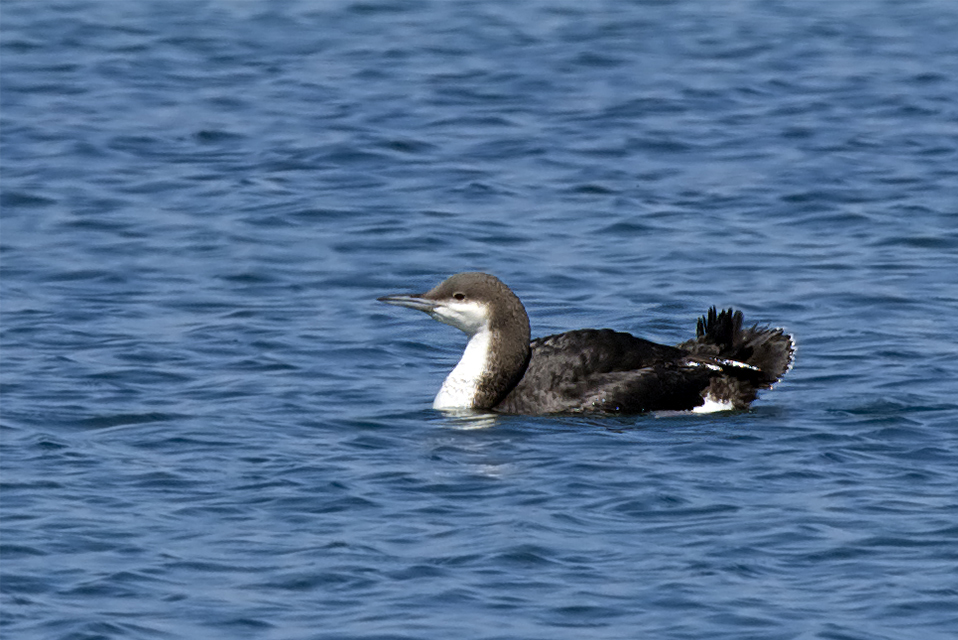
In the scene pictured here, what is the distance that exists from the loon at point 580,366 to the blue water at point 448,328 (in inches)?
6.9

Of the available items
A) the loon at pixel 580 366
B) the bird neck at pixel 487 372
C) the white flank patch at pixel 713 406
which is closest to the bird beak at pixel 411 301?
the loon at pixel 580 366

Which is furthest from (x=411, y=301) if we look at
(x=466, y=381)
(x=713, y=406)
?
(x=713, y=406)

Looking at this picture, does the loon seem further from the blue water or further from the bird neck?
the blue water

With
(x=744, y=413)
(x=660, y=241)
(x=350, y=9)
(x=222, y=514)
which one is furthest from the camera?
(x=350, y=9)

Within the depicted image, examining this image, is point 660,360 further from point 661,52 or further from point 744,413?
point 661,52

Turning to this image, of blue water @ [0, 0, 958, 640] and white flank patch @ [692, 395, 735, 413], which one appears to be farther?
white flank patch @ [692, 395, 735, 413]

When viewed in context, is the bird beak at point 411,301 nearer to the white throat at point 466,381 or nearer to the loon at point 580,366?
the loon at point 580,366

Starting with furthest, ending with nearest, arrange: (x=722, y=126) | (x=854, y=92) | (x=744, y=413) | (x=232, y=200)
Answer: (x=854, y=92)
(x=722, y=126)
(x=232, y=200)
(x=744, y=413)

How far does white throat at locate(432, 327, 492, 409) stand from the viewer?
12359 mm

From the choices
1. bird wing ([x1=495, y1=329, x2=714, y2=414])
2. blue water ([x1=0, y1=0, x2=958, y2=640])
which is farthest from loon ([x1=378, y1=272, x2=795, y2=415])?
blue water ([x1=0, y1=0, x2=958, y2=640])

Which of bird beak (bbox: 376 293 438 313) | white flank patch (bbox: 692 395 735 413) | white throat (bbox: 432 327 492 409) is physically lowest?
white flank patch (bbox: 692 395 735 413)

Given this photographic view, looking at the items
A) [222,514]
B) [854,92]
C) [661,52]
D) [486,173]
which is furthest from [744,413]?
[661,52]

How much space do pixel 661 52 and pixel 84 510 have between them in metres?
16.0

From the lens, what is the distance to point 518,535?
965 cm
